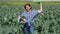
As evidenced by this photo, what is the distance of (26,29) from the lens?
303 inches

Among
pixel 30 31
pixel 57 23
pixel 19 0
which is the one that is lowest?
pixel 19 0

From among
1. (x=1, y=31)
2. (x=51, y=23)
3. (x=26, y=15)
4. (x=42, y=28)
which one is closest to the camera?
(x=26, y=15)

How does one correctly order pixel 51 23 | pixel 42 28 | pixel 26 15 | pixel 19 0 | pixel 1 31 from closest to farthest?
pixel 26 15, pixel 1 31, pixel 42 28, pixel 51 23, pixel 19 0

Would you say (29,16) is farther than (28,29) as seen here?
No

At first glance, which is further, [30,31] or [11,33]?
[11,33]

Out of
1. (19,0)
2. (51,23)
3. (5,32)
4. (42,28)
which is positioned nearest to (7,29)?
(5,32)

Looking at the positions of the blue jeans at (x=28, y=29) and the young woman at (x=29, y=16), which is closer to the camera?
the young woman at (x=29, y=16)

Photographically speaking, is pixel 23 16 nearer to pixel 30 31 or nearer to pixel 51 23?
pixel 30 31

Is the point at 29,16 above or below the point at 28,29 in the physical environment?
above

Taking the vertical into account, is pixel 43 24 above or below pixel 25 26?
below

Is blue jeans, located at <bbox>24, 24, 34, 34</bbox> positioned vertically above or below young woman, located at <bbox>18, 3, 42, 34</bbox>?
below

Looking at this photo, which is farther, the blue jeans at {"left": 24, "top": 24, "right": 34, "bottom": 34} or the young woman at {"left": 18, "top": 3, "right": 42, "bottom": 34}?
the blue jeans at {"left": 24, "top": 24, "right": 34, "bottom": 34}

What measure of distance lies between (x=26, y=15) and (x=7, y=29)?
309 cm

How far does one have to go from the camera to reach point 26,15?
762 cm
